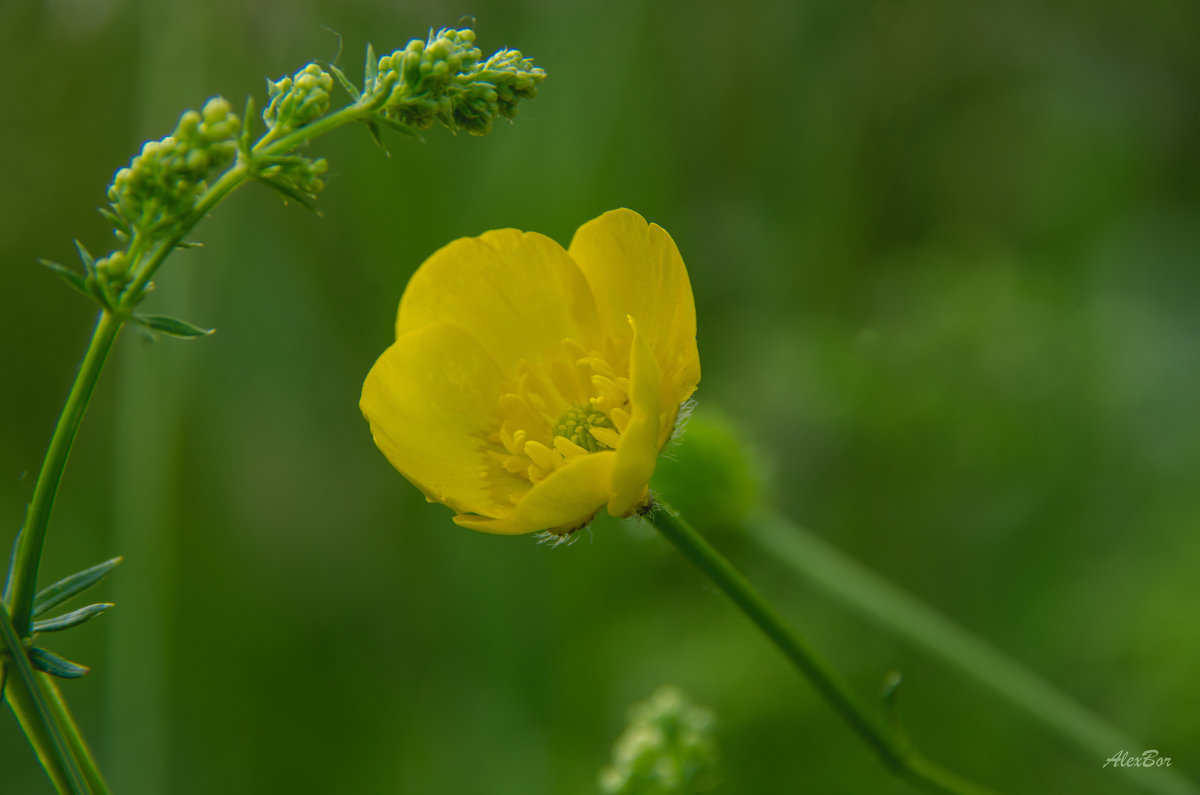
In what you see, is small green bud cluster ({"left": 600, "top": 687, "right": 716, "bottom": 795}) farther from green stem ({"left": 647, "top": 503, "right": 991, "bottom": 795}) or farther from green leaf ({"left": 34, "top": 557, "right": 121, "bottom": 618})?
green leaf ({"left": 34, "top": 557, "right": 121, "bottom": 618})

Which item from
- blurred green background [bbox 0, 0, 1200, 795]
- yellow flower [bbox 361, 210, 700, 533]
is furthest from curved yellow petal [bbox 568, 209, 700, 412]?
blurred green background [bbox 0, 0, 1200, 795]

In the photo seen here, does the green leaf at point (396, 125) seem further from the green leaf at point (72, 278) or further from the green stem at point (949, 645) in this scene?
the green stem at point (949, 645)

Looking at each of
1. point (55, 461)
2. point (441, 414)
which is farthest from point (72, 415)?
point (441, 414)

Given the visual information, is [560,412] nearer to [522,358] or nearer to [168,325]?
[522,358]

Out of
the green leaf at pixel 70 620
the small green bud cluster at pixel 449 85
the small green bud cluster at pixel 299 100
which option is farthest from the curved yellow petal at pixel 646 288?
the green leaf at pixel 70 620

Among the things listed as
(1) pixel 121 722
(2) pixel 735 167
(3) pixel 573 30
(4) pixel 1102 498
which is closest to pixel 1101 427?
(4) pixel 1102 498
